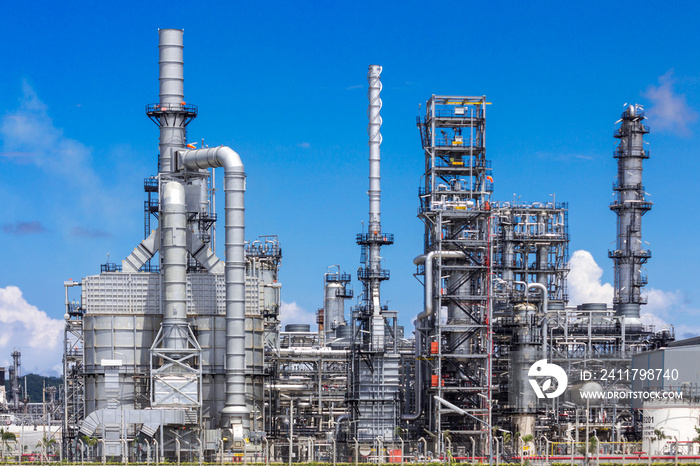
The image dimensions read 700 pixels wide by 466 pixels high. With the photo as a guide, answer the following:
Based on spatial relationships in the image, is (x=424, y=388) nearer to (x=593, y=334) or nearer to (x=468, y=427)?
(x=468, y=427)

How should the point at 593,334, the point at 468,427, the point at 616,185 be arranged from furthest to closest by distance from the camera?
1. the point at 616,185
2. the point at 593,334
3. the point at 468,427

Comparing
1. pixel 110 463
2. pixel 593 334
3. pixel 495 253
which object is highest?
pixel 495 253

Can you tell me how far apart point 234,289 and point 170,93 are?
688 inches

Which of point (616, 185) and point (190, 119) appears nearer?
point (190, 119)

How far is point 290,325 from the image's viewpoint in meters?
124

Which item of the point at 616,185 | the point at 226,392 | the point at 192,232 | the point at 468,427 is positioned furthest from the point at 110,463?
the point at 616,185

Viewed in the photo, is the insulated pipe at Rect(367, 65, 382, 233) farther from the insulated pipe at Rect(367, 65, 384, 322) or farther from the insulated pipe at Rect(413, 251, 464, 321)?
the insulated pipe at Rect(413, 251, 464, 321)

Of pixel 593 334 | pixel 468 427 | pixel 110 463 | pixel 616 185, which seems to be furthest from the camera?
pixel 616 185

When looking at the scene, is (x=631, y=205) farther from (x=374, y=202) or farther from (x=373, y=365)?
(x=373, y=365)

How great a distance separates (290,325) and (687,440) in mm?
50175

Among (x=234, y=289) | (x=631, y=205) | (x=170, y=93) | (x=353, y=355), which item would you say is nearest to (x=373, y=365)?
(x=353, y=355)

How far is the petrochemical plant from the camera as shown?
8419 centimetres

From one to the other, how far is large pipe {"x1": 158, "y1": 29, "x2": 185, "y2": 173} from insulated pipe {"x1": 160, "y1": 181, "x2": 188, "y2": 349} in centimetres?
656

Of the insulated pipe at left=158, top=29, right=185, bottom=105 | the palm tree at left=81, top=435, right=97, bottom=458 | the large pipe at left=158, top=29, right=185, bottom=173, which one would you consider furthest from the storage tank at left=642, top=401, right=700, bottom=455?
the insulated pipe at left=158, top=29, right=185, bottom=105
